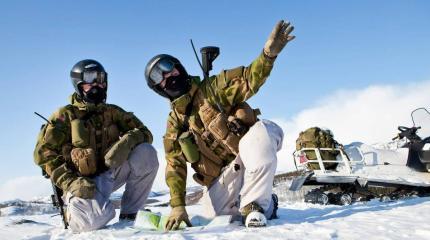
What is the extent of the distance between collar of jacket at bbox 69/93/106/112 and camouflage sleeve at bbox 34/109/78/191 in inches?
6.6

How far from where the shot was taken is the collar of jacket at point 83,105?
4.56 m

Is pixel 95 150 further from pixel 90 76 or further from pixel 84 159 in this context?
pixel 90 76

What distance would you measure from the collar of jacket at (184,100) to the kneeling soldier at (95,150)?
740mm

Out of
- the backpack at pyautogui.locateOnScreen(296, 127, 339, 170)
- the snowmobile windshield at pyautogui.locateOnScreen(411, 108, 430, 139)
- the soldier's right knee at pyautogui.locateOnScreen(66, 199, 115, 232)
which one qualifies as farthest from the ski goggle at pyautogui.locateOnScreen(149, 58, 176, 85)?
the snowmobile windshield at pyautogui.locateOnScreen(411, 108, 430, 139)

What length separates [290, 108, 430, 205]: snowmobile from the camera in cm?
857

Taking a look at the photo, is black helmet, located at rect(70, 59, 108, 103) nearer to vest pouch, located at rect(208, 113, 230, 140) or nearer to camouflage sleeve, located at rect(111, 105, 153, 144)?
camouflage sleeve, located at rect(111, 105, 153, 144)

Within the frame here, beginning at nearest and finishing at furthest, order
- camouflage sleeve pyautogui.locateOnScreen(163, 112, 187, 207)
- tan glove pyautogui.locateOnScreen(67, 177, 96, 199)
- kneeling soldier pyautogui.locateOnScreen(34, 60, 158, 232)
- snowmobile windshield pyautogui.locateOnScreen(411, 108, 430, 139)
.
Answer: camouflage sleeve pyautogui.locateOnScreen(163, 112, 187, 207) < tan glove pyautogui.locateOnScreen(67, 177, 96, 199) < kneeling soldier pyautogui.locateOnScreen(34, 60, 158, 232) < snowmobile windshield pyautogui.locateOnScreen(411, 108, 430, 139)

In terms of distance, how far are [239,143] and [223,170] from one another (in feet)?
1.60

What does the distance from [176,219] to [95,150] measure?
1.40 meters

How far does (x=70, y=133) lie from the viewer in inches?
176

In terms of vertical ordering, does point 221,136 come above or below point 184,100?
below

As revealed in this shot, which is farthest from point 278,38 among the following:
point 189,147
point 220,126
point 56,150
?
point 56,150

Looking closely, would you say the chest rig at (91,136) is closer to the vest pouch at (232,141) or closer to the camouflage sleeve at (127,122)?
the camouflage sleeve at (127,122)

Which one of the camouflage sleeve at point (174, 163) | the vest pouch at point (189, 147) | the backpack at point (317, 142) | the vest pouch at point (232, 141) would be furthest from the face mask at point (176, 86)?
the backpack at point (317, 142)
